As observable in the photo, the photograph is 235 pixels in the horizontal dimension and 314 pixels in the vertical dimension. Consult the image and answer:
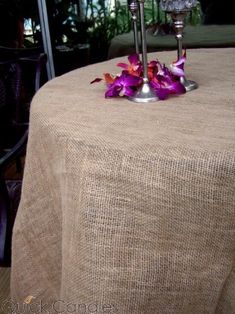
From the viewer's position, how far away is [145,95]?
0.98 metres

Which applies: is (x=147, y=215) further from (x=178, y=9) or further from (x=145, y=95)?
(x=178, y=9)

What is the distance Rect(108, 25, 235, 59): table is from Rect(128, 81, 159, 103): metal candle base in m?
1.51

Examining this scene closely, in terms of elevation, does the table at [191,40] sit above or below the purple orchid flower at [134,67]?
below

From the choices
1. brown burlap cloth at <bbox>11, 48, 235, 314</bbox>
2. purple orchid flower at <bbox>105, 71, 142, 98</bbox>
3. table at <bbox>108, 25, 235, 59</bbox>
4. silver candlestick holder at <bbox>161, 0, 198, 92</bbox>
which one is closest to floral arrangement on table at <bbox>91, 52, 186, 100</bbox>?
purple orchid flower at <bbox>105, 71, 142, 98</bbox>

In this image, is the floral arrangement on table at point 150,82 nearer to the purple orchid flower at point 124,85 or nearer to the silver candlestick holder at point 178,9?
the purple orchid flower at point 124,85

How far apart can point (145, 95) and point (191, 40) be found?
5.42ft

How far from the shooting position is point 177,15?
99 cm

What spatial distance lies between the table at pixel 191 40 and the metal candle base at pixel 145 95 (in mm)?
1514

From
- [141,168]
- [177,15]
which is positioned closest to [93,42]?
[177,15]

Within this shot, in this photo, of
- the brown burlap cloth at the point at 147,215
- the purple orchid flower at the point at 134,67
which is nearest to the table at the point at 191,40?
the purple orchid flower at the point at 134,67

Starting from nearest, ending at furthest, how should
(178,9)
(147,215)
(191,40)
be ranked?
(147,215) < (178,9) < (191,40)

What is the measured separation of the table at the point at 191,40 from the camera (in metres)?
2.45

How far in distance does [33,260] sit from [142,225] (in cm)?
40

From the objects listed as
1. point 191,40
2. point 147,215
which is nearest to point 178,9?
point 147,215
